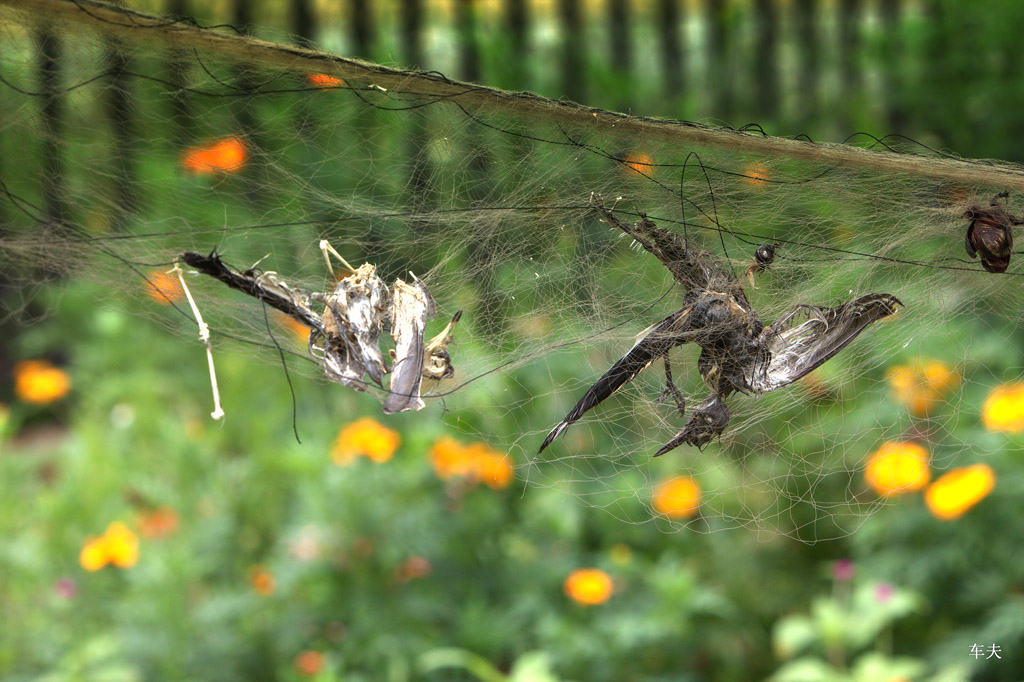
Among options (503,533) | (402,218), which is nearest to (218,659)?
(503,533)

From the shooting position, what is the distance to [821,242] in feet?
3.76

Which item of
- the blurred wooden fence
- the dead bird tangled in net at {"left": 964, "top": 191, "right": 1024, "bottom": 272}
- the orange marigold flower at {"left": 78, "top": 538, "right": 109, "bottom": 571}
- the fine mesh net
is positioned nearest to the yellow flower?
the orange marigold flower at {"left": 78, "top": 538, "right": 109, "bottom": 571}

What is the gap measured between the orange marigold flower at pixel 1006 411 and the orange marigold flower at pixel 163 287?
1738 millimetres

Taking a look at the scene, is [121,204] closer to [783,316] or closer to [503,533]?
[783,316]

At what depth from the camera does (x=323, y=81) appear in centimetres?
99

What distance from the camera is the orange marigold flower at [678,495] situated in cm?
237

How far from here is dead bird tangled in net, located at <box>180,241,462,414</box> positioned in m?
0.93

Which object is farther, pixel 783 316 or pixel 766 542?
pixel 766 542

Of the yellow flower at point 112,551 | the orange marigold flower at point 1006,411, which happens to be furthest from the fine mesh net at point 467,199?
the yellow flower at point 112,551

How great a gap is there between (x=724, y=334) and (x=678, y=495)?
161 centimetres

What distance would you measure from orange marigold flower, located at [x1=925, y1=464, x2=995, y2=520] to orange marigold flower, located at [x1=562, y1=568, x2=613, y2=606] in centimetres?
81

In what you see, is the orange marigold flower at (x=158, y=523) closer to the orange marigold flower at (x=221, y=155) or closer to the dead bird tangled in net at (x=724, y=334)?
the orange marigold flower at (x=221, y=155)

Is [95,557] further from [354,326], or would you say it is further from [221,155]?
[354,326]

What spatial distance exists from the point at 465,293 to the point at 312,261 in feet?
1.24
